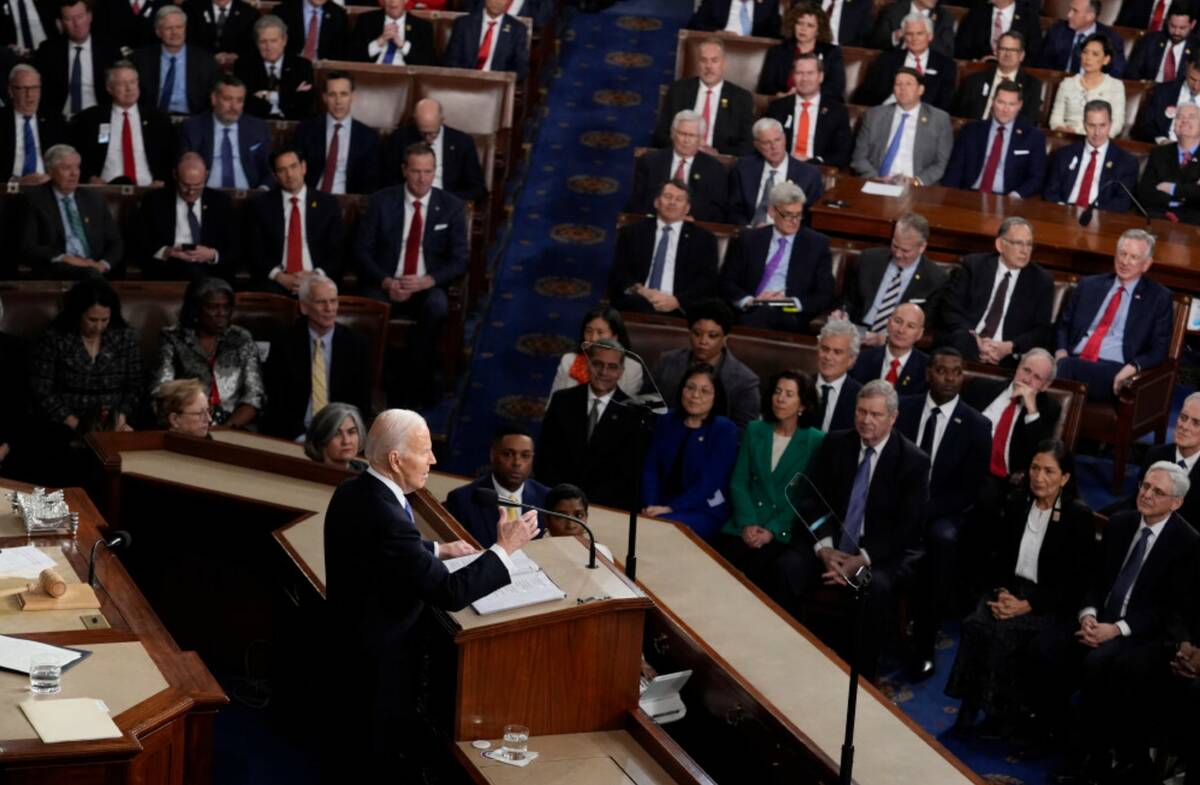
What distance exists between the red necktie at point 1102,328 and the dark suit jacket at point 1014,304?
166 millimetres

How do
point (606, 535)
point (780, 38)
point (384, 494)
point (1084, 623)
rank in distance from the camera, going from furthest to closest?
point (780, 38)
point (1084, 623)
point (606, 535)
point (384, 494)

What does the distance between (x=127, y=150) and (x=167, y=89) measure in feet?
1.93

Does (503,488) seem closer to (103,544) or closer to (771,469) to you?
(771,469)

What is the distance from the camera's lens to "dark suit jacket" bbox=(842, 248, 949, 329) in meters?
7.06

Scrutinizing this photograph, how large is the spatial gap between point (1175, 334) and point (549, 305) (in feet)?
9.02

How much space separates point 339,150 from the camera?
7934 mm

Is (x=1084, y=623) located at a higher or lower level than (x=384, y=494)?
lower

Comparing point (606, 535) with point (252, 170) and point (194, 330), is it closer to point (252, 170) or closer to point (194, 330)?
point (194, 330)

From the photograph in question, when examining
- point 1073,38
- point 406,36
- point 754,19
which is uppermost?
point 1073,38

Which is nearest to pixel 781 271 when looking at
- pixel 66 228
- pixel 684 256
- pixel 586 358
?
pixel 684 256

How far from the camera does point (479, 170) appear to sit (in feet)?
26.0

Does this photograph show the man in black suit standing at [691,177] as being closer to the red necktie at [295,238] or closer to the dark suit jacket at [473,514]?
the red necktie at [295,238]

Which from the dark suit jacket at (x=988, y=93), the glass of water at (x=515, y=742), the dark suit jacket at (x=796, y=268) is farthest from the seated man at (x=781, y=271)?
the glass of water at (x=515, y=742)

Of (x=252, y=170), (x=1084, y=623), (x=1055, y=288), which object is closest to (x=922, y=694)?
(x=1084, y=623)
